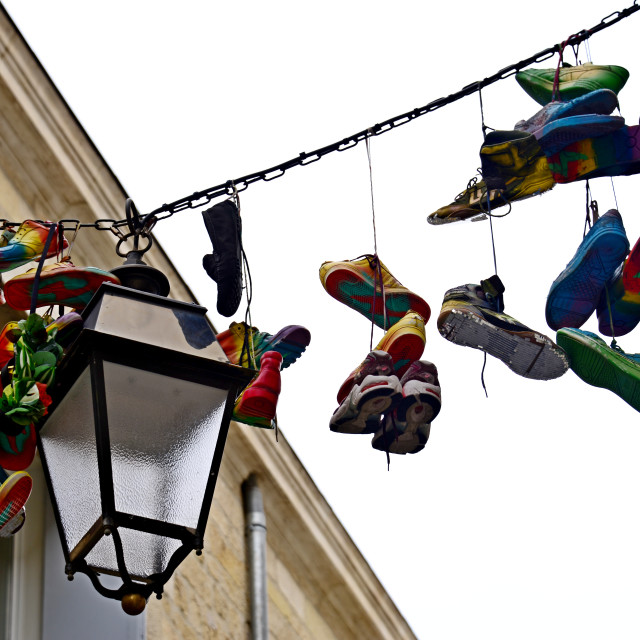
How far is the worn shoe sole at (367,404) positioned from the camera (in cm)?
495

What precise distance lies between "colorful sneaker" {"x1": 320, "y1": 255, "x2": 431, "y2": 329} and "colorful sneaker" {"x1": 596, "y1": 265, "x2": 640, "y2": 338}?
25.9 inches

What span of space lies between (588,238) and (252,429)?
3721 millimetres

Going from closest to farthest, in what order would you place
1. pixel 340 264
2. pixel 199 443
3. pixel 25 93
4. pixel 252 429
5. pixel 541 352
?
pixel 199 443, pixel 541 352, pixel 340 264, pixel 25 93, pixel 252 429

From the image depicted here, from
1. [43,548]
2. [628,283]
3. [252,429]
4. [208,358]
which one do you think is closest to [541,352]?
[628,283]

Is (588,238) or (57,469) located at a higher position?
(588,238)

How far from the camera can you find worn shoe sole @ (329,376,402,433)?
495 centimetres

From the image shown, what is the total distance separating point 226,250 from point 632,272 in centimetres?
131

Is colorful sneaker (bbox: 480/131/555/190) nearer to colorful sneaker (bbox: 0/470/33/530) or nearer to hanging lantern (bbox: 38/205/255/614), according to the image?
hanging lantern (bbox: 38/205/255/614)

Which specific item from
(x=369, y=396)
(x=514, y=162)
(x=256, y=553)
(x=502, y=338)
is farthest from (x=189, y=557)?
(x=514, y=162)

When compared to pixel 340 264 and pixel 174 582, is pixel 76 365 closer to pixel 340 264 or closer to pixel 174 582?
pixel 340 264

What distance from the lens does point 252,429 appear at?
8.56 m

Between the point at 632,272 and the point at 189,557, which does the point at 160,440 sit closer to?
the point at 632,272

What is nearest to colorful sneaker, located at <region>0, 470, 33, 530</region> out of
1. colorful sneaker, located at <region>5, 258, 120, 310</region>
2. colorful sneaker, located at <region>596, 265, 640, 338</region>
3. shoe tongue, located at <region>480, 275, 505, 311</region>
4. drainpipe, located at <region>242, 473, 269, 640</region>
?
colorful sneaker, located at <region>5, 258, 120, 310</region>

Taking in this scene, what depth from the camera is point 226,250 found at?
16.9ft
